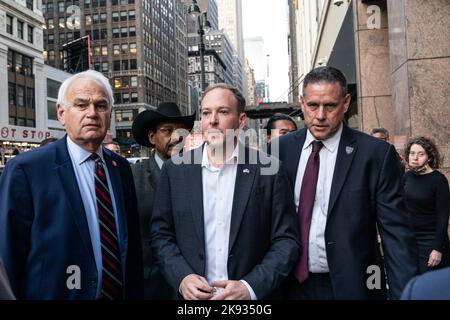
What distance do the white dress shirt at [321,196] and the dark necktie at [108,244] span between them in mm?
1360

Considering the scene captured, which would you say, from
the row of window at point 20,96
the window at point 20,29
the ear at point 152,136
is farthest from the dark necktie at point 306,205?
the window at point 20,29

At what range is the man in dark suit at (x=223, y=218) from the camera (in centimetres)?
266

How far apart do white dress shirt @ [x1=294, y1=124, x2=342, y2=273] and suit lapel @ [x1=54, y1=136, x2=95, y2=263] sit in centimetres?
152

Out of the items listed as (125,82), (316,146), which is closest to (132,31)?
(125,82)

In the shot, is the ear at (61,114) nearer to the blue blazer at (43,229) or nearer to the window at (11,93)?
the blue blazer at (43,229)

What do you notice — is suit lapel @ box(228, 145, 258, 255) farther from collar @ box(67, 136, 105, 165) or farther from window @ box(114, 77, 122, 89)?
window @ box(114, 77, 122, 89)

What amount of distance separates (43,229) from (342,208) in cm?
200

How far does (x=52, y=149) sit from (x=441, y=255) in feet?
14.7

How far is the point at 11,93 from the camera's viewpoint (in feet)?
157

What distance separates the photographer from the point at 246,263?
108 inches

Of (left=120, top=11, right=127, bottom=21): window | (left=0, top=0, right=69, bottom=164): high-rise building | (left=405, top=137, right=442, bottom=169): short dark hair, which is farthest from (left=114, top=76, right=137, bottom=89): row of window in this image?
(left=405, top=137, right=442, bottom=169): short dark hair

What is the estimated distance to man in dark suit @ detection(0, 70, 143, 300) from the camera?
2436mm
